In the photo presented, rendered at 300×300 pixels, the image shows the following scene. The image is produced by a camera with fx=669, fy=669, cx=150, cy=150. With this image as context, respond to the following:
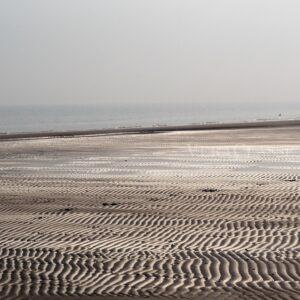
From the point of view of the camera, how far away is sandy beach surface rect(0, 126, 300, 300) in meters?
10.1

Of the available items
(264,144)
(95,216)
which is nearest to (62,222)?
(95,216)

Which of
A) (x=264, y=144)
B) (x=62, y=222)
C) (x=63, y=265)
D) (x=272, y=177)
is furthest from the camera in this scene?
(x=264, y=144)

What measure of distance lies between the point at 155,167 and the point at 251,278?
17527mm

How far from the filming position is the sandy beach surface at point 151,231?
10.1 meters

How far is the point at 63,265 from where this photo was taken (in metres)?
11.3

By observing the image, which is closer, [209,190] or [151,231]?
[151,231]

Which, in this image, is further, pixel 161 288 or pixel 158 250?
pixel 158 250

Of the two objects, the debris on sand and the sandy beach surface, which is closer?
the sandy beach surface

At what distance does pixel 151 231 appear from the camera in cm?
1427

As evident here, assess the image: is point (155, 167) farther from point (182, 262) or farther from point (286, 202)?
point (182, 262)

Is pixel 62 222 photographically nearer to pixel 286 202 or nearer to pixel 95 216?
pixel 95 216

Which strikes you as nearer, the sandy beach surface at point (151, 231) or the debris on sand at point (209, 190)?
the sandy beach surface at point (151, 231)

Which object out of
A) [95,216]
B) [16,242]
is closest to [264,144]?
[95,216]

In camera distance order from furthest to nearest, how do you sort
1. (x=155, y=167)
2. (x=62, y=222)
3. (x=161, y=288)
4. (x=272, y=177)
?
(x=155, y=167)
(x=272, y=177)
(x=62, y=222)
(x=161, y=288)
